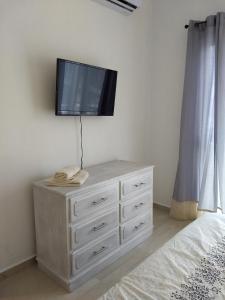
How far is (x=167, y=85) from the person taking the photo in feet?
10.7

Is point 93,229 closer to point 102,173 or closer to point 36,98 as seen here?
point 102,173

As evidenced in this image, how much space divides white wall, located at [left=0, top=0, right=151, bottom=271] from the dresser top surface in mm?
166

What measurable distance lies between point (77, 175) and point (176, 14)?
2364mm

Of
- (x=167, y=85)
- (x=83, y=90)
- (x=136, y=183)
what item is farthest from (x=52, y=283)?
(x=167, y=85)

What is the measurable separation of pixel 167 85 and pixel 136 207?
166cm

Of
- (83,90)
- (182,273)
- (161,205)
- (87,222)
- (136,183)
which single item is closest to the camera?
(182,273)

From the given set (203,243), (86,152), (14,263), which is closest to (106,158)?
(86,152)

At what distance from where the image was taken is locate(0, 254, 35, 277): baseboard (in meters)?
2.07

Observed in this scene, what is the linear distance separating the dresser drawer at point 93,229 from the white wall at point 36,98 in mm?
529

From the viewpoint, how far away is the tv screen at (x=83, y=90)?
2127 millimetres

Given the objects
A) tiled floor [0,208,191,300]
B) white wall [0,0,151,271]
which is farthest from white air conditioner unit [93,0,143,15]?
tiled floor [0,208,191,300]

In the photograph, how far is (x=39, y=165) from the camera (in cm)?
223

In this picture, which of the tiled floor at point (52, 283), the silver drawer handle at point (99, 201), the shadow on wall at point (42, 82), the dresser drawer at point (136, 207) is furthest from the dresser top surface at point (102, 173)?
the tiled floor at point (52, 283)

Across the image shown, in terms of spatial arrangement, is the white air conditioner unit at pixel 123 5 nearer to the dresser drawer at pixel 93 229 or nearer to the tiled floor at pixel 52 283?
the dresser drawer at pixel 93 229
